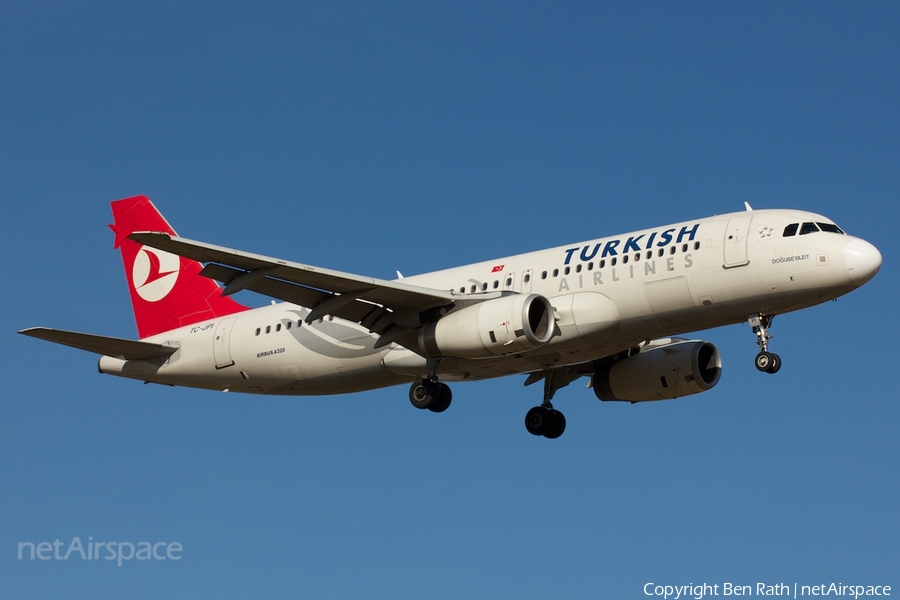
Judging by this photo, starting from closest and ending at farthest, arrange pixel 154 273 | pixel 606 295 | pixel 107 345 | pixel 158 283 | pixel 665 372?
1. pixel 606 295
2. pixel 665 372
3. pixel 107 345
4. pixel 158 283
5. pixel 154 273

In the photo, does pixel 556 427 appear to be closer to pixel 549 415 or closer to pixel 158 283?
pixel 549 415

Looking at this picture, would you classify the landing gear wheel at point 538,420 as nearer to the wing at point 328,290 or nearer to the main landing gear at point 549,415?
the main landing gear at point 549,415

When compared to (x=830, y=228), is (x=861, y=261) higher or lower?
lower

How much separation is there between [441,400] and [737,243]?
9830 millimetres

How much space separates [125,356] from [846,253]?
2352cm

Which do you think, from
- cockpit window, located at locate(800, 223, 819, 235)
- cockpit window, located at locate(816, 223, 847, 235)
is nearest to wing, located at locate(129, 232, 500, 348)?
cockpit window, located at locate(800, 223, 819, 235)

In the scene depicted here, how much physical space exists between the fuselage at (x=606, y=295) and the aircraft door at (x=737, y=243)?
0.09ft

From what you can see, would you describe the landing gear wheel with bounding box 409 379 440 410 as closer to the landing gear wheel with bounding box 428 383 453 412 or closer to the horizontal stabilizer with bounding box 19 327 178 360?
the landing gear wheel with bounding box 428 383 453 412

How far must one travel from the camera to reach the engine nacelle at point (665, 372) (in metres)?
40.5

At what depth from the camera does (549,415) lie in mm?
41875

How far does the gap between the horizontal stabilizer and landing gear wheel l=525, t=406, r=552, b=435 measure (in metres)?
12.1

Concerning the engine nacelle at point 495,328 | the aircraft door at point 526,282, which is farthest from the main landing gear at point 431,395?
the aircraft door at point 526,282

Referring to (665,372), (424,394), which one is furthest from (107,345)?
(665,372)

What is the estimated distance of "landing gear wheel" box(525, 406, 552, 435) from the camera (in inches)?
1645
